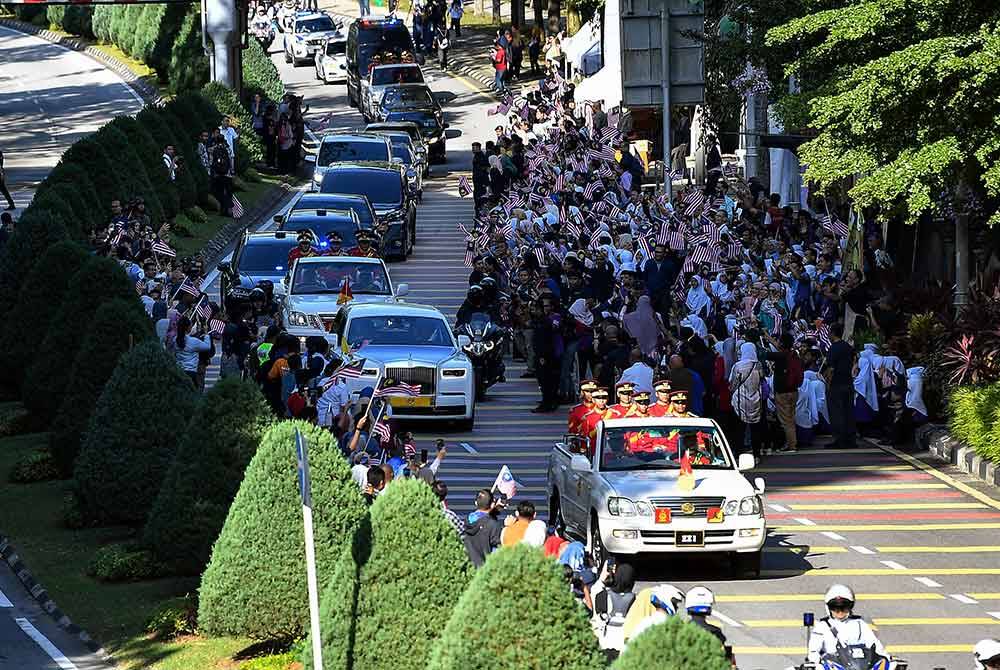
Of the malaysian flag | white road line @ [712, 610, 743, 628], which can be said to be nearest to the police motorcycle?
the malaysian flag

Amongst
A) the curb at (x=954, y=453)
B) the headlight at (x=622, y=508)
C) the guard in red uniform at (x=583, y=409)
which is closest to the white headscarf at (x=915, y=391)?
the curb at (x=954, y=453)

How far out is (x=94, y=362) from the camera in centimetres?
2511

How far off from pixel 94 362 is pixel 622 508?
A: 878 cm

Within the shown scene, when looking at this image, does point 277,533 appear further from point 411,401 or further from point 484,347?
point 484,347

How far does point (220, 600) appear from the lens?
17.4m

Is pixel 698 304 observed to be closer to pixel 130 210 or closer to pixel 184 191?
pixel 130 210

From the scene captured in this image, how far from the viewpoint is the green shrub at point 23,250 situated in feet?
102

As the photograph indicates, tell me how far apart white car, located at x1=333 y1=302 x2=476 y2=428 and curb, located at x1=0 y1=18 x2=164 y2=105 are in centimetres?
3524

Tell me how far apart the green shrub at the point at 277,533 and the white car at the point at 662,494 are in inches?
118

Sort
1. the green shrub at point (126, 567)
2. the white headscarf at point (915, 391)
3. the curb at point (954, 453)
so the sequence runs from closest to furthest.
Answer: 1. the green shrub at point (126, 567)
2. the curb at point (954, 453)
3. the white headscarf at point (915, 391)

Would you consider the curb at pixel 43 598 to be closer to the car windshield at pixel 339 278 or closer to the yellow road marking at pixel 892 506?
the yellow road marking at pixel 892 506

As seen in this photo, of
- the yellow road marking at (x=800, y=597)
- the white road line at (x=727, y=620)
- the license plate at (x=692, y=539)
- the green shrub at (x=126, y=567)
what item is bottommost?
the green shrub at (x=126, y=567)

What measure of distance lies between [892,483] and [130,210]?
1859 cm

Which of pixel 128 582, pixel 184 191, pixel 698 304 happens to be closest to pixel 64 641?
pixel 128 582
